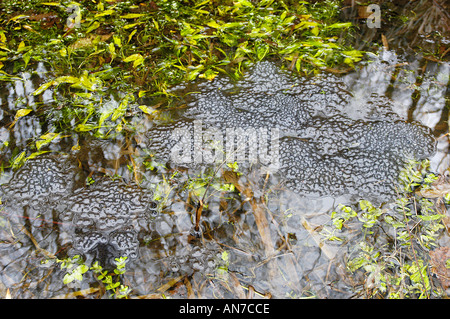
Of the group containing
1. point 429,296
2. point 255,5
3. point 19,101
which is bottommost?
point 429,296

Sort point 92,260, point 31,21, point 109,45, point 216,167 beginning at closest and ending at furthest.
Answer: point 92,260 < point 216,167 < point 109,45 < point 31,21

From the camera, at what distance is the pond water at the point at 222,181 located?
4.73 ft

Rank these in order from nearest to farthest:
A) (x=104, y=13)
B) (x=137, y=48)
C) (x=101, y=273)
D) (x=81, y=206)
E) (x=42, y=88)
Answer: (x=101, y=273), (x=81, y=206), (x=42, y=88), (x=137, y=48), (x=104, y=13)

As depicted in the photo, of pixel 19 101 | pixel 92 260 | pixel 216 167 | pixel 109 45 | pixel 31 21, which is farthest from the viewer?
pixel 31 21

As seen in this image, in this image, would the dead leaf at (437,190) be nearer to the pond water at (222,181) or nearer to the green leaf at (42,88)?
the pond water at (222,181)

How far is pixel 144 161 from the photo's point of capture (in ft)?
5.93

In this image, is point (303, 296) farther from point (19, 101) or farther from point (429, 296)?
point (19, 101)

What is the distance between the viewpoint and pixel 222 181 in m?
1.72

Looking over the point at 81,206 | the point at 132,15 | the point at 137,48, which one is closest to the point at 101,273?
the point at 81,206

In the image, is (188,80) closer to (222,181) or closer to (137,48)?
(137,48)

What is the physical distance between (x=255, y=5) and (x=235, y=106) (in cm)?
115

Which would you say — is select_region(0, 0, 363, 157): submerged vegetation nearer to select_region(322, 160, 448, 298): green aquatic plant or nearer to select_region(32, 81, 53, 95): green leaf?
select_region(32, 81, 53, 95): green leaf

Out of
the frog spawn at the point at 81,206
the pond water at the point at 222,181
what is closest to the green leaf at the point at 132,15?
the pond water at the point at 222,181

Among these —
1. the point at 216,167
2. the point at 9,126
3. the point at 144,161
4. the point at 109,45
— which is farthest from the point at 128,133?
the point at 109,45
